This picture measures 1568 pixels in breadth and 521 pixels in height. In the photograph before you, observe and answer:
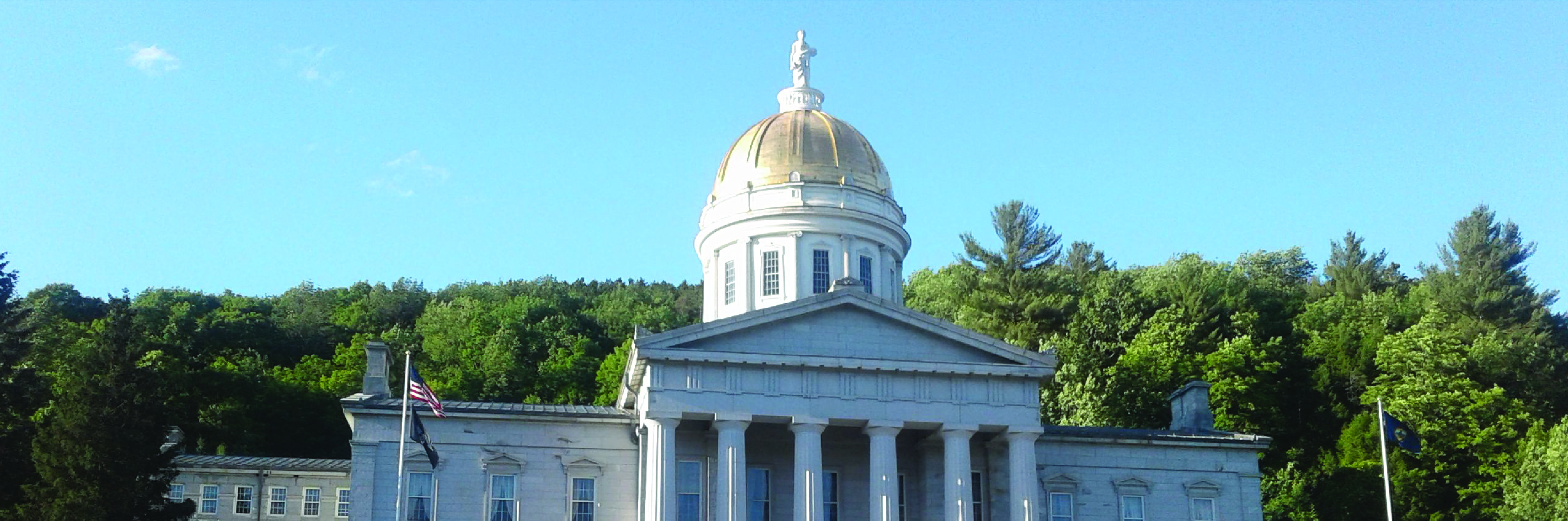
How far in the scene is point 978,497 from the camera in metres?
46.3

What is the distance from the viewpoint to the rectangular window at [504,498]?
43.6 meters

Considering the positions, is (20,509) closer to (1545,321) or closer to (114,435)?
(114,435)

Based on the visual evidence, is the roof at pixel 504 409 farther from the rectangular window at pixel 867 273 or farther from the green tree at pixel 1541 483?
the green tree at pixel 1541 483

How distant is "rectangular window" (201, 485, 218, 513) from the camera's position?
175 feet

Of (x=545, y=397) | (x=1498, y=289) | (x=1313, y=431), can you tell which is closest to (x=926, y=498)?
(x=1313, y=431)

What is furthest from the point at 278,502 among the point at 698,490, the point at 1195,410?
the point at 1195,410

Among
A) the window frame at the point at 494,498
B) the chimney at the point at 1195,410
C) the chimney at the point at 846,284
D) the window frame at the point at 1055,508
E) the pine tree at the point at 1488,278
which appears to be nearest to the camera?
the window frame at the point at 494,498

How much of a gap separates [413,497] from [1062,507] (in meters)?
18.0

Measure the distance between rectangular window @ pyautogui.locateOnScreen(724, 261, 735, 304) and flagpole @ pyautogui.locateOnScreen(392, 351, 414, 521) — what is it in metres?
13.3

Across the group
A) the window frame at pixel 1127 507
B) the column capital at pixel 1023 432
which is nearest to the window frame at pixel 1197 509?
the window frame at pixel 1127 507

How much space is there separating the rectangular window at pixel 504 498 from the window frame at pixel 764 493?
243 inches

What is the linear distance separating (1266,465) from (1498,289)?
12.2m

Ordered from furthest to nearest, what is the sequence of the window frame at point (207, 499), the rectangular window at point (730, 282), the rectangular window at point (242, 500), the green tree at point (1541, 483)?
the rectangular window at point (730, 282) → the window frame at point (207, 499) → the rectangular window at point (242, 500) → the green tree at point (1541, 483)

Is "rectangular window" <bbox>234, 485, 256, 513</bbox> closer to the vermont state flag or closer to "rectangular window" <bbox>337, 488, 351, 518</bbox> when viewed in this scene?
"rectangular window" <bbox>337, 488, 351, 518</bbox>
